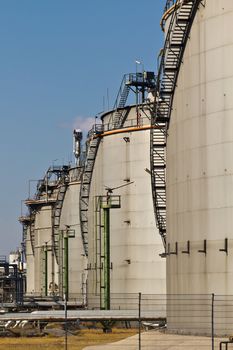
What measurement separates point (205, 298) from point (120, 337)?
1053 centimetres

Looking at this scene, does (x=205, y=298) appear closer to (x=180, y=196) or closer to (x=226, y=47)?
(x=180, y=196)

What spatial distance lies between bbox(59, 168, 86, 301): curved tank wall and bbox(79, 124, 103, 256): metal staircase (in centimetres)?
460

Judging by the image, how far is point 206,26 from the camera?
39.9 metres

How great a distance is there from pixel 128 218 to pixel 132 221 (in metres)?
0.51

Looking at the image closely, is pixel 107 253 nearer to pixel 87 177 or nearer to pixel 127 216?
pixel 127 216

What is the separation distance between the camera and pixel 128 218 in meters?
63.6

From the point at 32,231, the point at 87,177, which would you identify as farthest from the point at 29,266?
the point at 87,177

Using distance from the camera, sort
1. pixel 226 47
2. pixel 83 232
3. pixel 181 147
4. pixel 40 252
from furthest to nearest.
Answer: pixel 40 252 < pixel 83 232 < pixel 181 147 < pixel 226 47

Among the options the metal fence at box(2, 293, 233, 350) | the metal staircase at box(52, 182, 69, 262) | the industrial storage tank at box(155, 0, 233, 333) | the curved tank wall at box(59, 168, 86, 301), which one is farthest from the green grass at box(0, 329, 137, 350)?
the metal staircase at box(52, 182, 69, 262)

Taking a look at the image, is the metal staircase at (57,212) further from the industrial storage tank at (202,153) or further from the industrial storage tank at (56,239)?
the industrial storage tank at (202,153)

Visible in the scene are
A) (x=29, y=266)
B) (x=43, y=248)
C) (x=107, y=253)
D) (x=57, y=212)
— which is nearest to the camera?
(x=107, y=253)

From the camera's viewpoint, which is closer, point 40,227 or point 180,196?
point 180,196

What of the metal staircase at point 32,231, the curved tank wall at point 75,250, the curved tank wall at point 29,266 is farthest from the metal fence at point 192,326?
the metal staircase at point 32,231

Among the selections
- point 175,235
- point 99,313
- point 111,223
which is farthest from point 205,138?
point 111,223
